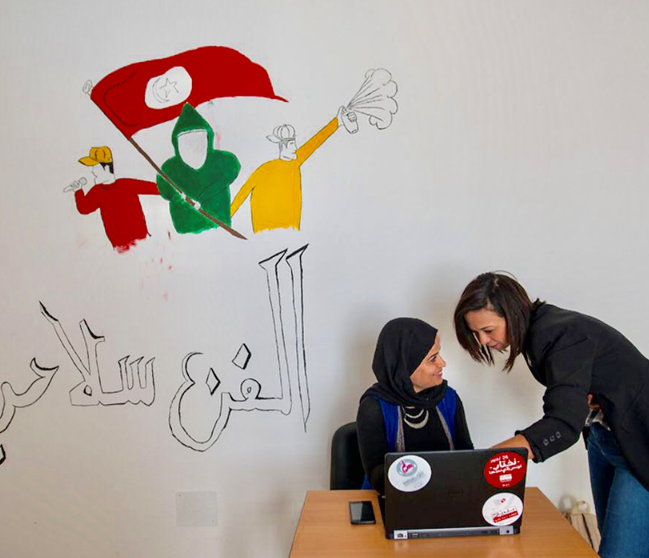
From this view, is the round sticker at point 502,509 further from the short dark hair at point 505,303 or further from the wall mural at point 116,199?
the wall mural at point 116,199

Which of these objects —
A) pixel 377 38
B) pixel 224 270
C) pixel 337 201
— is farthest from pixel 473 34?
pixel 224 270

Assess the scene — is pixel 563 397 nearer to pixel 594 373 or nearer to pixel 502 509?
pixel 594 373

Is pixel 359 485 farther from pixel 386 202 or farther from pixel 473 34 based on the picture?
pixel 473 34

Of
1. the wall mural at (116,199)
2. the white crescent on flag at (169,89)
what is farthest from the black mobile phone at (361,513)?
the white crescent on flag at (169,89)

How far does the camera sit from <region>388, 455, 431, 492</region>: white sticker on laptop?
1.32 meters

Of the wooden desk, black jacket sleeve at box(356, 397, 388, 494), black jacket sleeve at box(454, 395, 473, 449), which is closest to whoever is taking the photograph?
the wooden desk

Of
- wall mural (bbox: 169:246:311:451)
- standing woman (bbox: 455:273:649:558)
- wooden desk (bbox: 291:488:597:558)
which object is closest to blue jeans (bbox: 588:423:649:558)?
standing woman (bbox: 455:273:649:558)

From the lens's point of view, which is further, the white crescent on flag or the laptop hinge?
the white crescent on flag

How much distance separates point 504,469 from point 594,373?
430mm

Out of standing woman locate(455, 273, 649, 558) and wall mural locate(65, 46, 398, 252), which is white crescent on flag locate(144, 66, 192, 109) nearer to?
wall mural locate(65, 46, 398, 252)

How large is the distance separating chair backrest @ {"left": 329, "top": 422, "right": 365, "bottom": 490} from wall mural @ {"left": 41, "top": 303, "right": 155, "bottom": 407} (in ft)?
2.91

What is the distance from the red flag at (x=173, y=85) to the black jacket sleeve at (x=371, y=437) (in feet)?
4.19

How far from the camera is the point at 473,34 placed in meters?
2.21

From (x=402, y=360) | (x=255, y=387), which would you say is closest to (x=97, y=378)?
(x=255, y=387)
